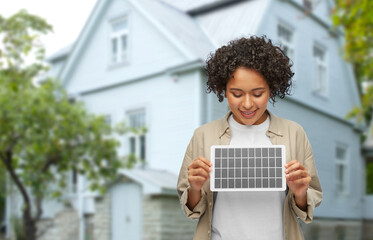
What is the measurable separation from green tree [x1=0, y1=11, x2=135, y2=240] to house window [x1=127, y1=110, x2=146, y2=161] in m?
2.20

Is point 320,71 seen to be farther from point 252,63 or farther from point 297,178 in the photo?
point 297,178

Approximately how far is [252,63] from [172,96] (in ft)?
33.2

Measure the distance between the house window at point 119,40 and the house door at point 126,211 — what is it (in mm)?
3449

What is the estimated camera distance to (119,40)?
Result: 540 inches

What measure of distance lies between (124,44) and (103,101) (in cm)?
161

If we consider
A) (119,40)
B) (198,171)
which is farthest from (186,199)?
(119,40)

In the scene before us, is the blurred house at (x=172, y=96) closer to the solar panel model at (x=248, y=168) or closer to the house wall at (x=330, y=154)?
the house wall at (x=330, y=154)

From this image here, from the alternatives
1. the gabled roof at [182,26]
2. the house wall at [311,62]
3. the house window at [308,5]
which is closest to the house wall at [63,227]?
the gabled roof at [182,26]

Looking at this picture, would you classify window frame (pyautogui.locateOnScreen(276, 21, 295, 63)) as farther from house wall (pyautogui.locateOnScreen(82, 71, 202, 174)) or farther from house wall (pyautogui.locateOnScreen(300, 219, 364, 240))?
house wall (pyautogui.locateOnScreen(300, 219, 364, 240))

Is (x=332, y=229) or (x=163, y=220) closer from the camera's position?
(x=163, y=220)

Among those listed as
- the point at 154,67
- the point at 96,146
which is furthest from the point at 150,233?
the point at 154,67

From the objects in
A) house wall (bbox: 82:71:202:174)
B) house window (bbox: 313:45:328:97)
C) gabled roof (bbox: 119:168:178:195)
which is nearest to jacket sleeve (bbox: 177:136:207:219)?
gabled roof (bbox: 119:168:178:195)

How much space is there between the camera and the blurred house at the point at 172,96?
38.2 feet

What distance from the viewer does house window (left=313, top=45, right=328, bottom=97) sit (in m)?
15.2
